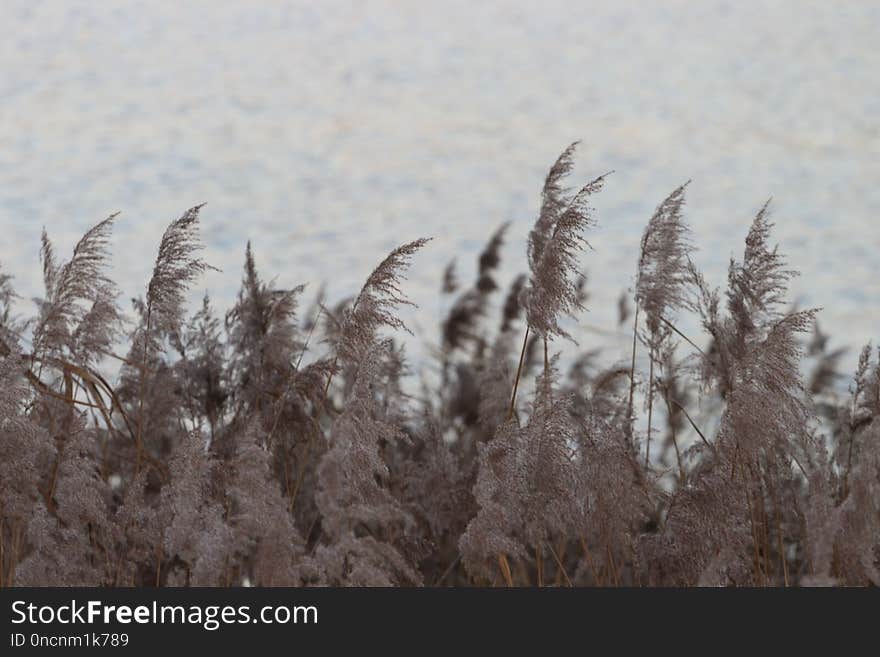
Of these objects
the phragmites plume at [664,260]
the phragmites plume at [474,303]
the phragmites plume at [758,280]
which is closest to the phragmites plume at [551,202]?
the phragmites plume at [664,260]

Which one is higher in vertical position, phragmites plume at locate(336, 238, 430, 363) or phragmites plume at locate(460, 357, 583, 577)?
phragmites plume at locate(336, 238, 430, 363)

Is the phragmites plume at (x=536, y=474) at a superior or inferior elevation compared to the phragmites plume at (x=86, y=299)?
inferior

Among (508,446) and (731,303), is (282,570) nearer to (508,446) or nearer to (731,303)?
(508,446)

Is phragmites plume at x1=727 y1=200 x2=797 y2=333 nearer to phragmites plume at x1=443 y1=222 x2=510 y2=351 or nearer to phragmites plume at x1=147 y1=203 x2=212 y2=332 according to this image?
phragmites plume at x1=147 y1=203 x2=212 y2=332

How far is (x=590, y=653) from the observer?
416cm

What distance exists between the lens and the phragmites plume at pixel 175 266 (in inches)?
196

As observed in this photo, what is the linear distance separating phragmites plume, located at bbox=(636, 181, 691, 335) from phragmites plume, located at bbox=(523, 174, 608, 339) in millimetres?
388

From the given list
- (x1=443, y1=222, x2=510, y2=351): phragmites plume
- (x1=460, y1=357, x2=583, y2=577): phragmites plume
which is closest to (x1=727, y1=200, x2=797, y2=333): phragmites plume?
(x1=460, y1=357, x2=583, y2=577): phragmites plume

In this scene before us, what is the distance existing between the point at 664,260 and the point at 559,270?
1.84ft

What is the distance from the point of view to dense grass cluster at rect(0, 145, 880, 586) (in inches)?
169

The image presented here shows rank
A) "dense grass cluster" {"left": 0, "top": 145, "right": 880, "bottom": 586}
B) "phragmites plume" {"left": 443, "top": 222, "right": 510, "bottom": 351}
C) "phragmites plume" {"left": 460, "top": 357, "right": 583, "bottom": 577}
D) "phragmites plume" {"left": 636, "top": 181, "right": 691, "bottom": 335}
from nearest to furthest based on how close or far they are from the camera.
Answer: "dense grass cluster" {"left": 0, "top": 145, "right": 880, "bottom": 586}
"phragmites plume" {"left": 460, "top": 357, "right": 583, "bottom": 577}
"phragmites plume" {"left": 636, "top": 181, "right": 691, "bottom": 335}
"phragmites plume" {"left": 443, "top": 222, "right": 510, "bottom": 351}

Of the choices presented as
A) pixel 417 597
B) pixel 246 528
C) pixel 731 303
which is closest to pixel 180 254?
pixel 246 528

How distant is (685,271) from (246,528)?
186 centimetres

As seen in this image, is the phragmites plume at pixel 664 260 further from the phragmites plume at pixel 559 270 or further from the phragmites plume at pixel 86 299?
the phragmites plume at pixel 86 299
